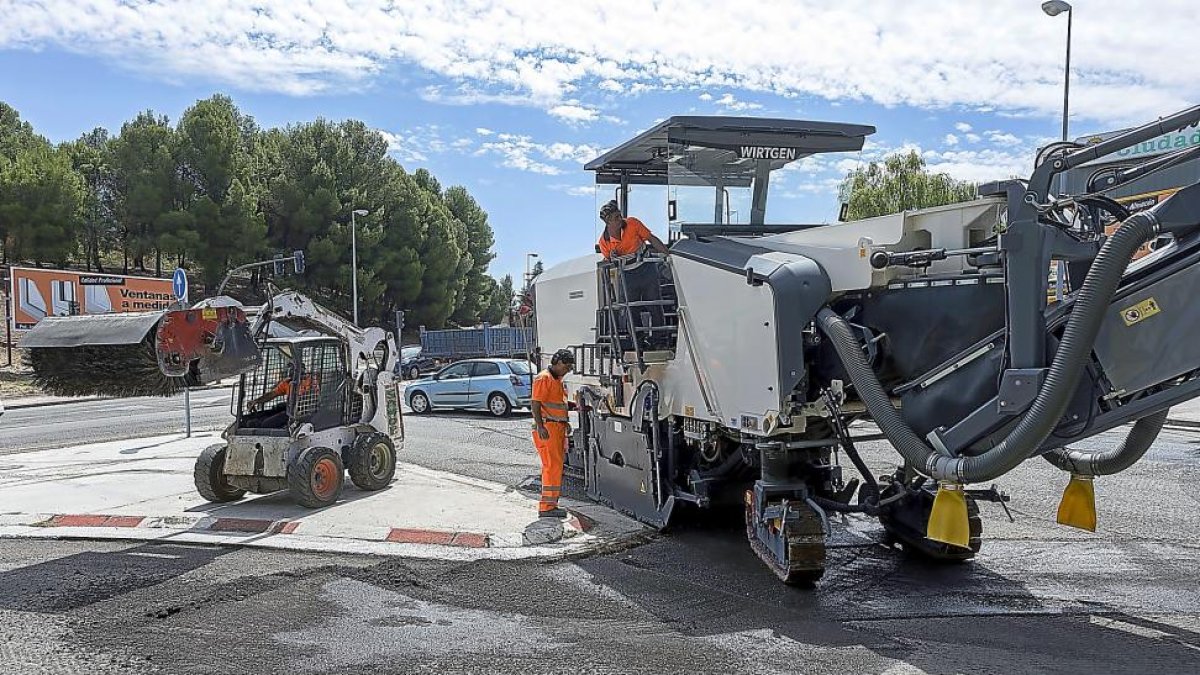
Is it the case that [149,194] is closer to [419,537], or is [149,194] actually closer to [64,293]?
[64,293]

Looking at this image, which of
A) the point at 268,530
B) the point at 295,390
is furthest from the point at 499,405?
the point at 268,530

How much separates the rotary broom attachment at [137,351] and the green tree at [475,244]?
52167 mm

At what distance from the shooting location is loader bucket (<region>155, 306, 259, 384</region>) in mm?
7828

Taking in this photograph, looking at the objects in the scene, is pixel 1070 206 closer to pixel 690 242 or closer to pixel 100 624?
pixel 690 242

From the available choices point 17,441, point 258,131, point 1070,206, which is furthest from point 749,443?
point 258,131

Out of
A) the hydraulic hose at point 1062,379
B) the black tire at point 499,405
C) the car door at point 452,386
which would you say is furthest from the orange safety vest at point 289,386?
the car door at point 452,386

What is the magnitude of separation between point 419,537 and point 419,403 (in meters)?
12.8

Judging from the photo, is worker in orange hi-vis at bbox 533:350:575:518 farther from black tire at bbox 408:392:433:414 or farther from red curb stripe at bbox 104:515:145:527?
black tire at bbox 408:392:433:414

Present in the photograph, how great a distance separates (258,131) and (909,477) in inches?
2021

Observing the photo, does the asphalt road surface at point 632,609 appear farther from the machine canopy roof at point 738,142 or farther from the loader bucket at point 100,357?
the machine canopy roof at point 738,142

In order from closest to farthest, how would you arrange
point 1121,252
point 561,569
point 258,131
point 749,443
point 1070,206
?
point 1121,252 → point 1070,206 → point 749,443 → point 561,569 → point 258,131

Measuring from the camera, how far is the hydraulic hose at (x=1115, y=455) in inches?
217

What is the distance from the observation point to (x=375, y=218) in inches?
1884

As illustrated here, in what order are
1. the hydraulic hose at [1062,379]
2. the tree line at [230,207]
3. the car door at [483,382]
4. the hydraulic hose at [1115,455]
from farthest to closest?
the tree line at [230,207] → the car door at [483,382] → the hydraulic hose at [1115,455] → the hydraulic hose at [1062,379]
